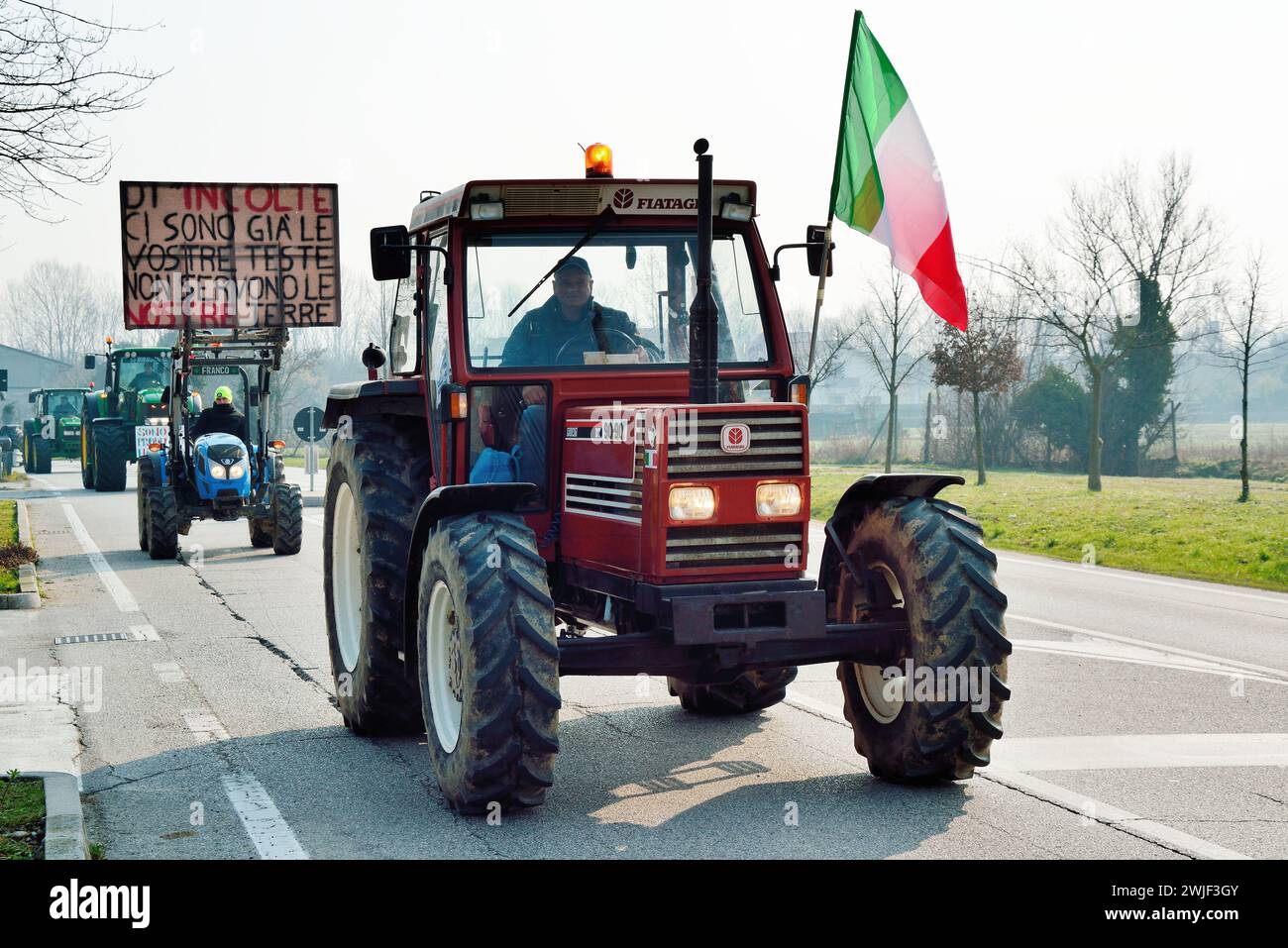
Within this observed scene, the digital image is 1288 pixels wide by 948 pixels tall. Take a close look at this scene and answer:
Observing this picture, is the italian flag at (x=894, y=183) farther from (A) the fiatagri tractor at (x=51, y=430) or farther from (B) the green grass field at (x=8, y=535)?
(A) the fiatagri tractor at (x=51, y=430)

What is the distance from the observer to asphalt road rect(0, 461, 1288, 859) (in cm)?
586

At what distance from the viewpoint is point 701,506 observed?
6207 millimetres

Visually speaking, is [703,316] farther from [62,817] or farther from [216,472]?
[216,472]

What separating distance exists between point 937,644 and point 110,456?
29.7 m

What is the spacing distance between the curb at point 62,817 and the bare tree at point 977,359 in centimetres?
2701

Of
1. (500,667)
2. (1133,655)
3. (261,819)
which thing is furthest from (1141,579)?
(261,819)

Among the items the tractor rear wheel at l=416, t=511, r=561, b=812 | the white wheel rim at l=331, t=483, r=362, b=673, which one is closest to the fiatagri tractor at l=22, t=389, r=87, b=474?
the white wheel rim at l=331, t=483, r=362, b=673

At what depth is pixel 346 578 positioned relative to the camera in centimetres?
909

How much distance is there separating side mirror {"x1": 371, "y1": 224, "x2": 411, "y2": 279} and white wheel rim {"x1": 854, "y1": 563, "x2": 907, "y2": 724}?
260 centimetres

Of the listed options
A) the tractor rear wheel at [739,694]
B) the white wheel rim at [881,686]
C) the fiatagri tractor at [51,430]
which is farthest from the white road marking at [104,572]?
the fiatagri tractor at [51,430]

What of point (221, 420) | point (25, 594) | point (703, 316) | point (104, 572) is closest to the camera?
point (703, 316)
